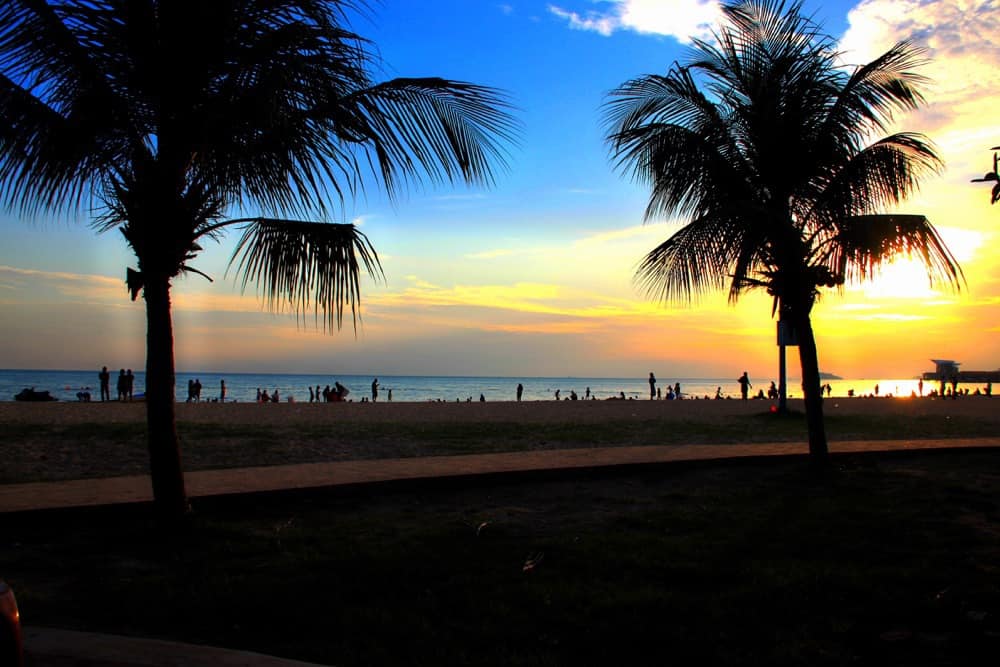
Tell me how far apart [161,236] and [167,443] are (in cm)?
169

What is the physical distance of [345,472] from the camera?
9086 mm

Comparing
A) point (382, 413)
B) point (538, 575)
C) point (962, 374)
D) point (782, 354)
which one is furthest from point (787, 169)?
point (962, 374)

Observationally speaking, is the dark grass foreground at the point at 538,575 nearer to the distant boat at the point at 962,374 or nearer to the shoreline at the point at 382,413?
the shoreline at the point at 382,413

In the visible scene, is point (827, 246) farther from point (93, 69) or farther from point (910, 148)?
point (93, 69)

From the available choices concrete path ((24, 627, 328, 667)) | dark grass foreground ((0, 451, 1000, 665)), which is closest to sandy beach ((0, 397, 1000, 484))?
dark grass foreground ((0, 451, 1000, 665))

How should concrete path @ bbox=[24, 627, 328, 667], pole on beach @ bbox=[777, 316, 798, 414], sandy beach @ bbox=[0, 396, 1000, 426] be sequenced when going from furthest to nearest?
sandy beach @ bbox=[0, 396, 1000, 426]
pole on beach @ bbox=[777, 316, 798, 414]
concrete path @ bbox=[24, 627, 328, 667]

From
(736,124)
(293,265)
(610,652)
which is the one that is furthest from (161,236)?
(736,124)

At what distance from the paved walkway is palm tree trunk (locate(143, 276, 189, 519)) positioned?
0.84 m

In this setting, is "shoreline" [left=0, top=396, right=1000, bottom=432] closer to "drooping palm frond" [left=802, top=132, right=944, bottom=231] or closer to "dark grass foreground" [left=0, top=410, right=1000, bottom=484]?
"dark grass foreground" [left=0, top=410, right=1000, bottom=484]

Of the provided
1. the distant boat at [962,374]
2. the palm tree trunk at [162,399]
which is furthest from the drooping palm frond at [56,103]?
the distant boat at [962,374]

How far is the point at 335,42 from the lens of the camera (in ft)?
19.5

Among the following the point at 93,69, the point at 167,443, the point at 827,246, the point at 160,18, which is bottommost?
the point at 167,443

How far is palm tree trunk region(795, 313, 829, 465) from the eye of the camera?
972cm

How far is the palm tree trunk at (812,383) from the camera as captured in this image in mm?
9719
